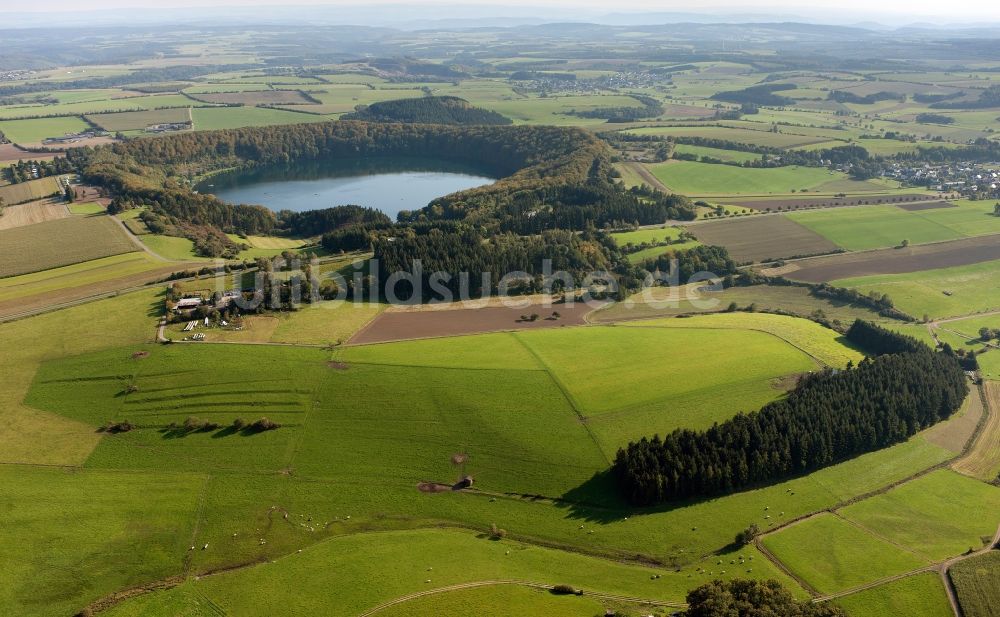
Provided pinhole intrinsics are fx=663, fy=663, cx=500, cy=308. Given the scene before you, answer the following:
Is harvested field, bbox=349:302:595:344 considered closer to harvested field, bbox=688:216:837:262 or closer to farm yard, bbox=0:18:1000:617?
farm yard, bbox=0:18:1000:617

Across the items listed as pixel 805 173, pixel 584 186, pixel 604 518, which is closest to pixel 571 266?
pixel 584 186

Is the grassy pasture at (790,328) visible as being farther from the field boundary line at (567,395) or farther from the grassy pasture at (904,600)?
the grassy pasture at (904,600)

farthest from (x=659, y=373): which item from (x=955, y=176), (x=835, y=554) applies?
(x=955, y=176)

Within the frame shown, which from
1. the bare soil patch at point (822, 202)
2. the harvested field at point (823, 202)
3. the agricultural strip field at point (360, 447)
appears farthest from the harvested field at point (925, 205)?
the agricultural strip field at point (360, 447)

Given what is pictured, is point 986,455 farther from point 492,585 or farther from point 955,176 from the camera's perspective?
point 955,176

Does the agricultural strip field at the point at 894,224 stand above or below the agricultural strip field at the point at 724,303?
above

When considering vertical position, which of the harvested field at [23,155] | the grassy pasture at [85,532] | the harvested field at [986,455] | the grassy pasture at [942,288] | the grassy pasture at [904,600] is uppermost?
the harvested field at [23,155]

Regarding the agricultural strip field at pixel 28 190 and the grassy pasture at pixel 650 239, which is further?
the agricultural strip field at pixel 28 190
